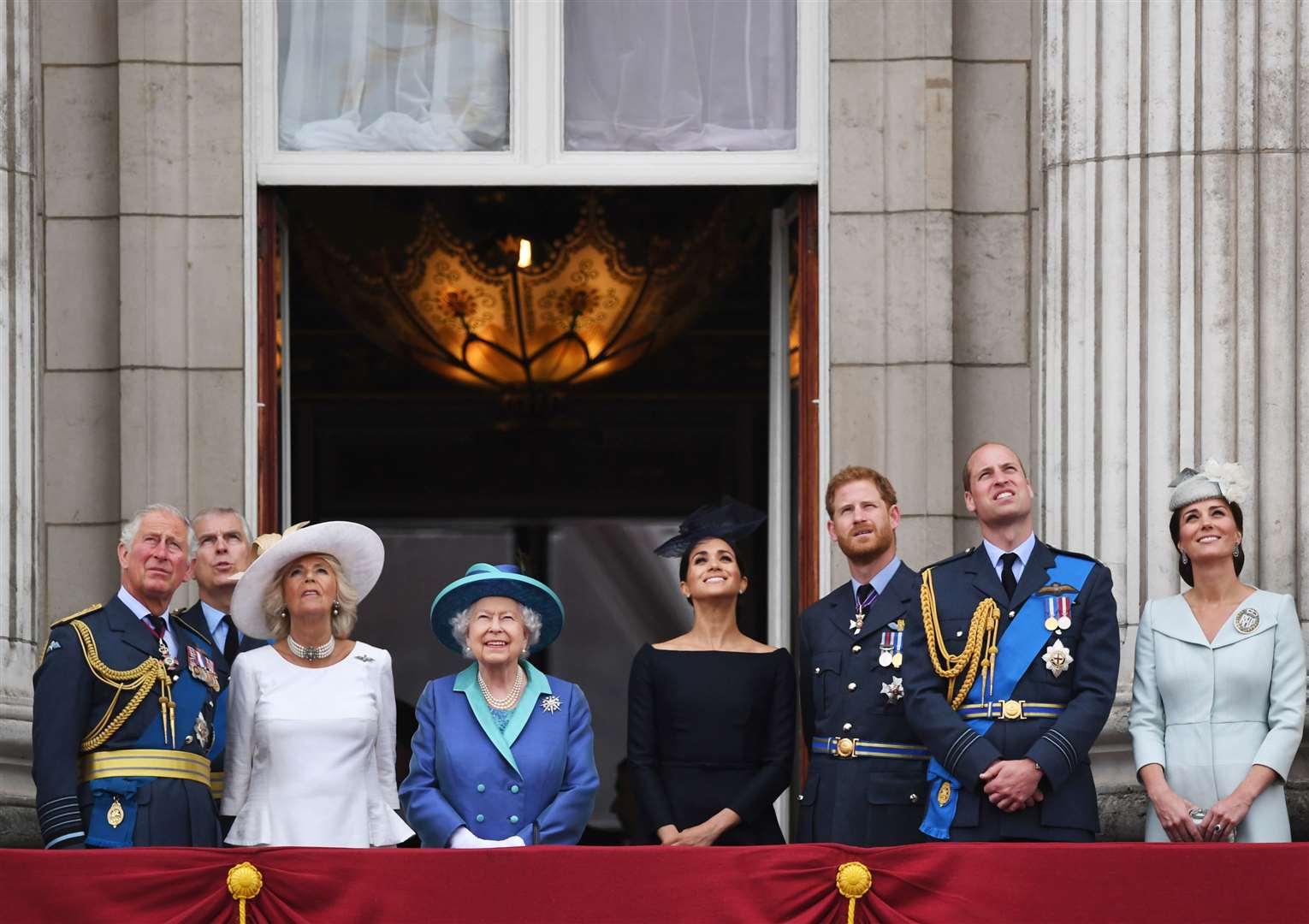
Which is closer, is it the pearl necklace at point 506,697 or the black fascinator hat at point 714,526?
the pearl necklace at point 506,697

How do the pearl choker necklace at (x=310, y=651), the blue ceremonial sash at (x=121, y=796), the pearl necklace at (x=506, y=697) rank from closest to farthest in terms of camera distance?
the blue ceremonial sash at (x=121, y=796) < the pearl choker necklace at (x=310, y=651) < the pearl necklace at (x=506, y=697)

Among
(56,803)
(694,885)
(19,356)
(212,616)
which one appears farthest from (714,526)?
(19,356)

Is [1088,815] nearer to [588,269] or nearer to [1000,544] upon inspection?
[1000,544]

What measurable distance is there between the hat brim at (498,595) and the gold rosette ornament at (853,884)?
4.30ft

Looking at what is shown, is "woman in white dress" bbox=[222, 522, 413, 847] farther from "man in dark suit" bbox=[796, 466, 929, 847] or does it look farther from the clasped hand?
the clasped hand

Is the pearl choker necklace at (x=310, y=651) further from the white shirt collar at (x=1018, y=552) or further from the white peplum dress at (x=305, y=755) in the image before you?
the white shirt collar at (x=1018, y=552)

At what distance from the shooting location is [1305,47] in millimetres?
8695

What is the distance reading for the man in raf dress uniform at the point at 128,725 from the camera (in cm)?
659

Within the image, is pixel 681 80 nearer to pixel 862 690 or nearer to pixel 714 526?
pixel 714 526

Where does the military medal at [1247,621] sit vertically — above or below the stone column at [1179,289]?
below

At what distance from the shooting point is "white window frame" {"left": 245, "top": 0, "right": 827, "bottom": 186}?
926 centimetres

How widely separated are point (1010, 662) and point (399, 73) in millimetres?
3872

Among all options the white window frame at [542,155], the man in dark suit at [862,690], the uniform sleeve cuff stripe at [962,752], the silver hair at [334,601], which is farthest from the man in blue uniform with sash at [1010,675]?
the white window frame at [542,155]

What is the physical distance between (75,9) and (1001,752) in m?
4.81
